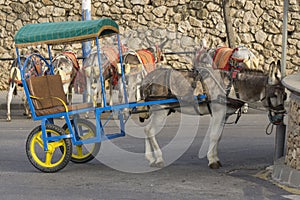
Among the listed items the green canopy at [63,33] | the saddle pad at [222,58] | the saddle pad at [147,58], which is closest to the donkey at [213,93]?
the green canopy at [63,33]

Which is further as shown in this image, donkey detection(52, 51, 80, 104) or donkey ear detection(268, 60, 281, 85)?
donkey detection(52, 51, 80, 104)

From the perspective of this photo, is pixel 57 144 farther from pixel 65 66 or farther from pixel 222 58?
pixel 65 66

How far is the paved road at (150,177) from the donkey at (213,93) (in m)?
0.44

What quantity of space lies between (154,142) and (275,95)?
1807 millimetres

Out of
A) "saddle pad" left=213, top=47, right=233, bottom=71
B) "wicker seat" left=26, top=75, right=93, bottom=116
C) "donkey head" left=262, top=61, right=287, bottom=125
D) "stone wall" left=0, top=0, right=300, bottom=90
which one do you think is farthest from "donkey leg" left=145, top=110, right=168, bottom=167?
"stone wall" left=0, top=0, right=300, bottom=90

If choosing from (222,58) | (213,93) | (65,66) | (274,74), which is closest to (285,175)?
(274,74)

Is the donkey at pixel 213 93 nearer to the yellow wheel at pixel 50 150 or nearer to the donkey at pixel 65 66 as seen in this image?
the yellow wheel at pixel 50 150

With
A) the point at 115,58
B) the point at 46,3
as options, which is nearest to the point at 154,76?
the point at 115,58

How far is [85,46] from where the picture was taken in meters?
18.0

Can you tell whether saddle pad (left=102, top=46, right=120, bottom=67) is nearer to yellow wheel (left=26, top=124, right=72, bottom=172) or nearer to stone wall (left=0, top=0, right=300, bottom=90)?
yellow wheel (left=26, top=124, right=72, bottom=172)

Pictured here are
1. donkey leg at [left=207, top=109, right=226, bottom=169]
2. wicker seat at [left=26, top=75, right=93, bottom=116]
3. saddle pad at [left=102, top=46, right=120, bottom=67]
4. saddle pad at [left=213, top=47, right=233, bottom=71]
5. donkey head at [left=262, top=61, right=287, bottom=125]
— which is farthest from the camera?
saddle pad at [left=102, top=46, right=120, bottom=67]

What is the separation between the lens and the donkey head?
9672mm

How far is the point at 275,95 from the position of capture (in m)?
9.70

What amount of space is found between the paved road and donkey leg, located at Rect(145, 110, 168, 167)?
0.45 ft
